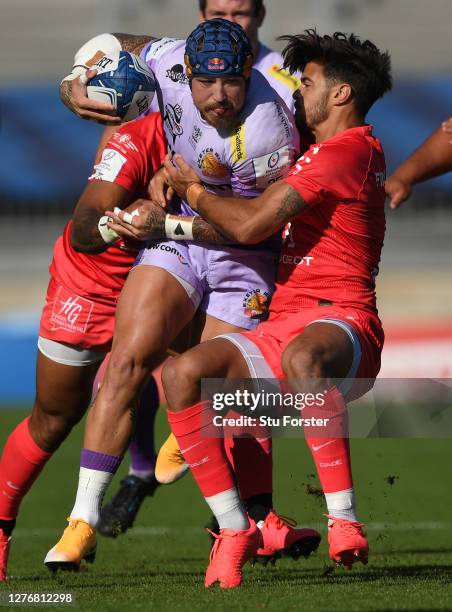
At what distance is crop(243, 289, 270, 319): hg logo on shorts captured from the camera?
6.09 m

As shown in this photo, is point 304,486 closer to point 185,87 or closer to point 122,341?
point 122,341

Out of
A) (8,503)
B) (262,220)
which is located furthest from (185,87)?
(8,503)

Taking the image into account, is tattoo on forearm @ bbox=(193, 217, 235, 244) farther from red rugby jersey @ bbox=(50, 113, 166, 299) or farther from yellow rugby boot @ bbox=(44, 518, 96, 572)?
yellow rugby boot @ bbox=(44, 518, 96, 572)

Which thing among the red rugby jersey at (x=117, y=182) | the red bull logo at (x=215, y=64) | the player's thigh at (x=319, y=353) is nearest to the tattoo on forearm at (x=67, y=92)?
the red rugby jersey at (x=117, y=182)

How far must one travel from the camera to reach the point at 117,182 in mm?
6008

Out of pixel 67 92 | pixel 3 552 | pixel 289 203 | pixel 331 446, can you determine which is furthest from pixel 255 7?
pixel 3 552

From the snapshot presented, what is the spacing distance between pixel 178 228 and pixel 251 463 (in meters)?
1.24

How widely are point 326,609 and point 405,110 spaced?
1278 cm

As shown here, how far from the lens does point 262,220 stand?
5363mm

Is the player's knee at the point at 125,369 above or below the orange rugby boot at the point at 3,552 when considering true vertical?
above

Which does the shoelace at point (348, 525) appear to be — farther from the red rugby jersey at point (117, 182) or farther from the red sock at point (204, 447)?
the red rugby jersey at point (117, 182)

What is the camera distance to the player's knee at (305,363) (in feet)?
16.8

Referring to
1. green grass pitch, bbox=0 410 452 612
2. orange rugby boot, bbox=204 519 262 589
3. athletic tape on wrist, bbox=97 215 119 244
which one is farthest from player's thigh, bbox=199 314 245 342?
orange rugby boot, bbox=204 519 262 589

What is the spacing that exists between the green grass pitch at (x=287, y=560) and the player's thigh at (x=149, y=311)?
99 centimetres
